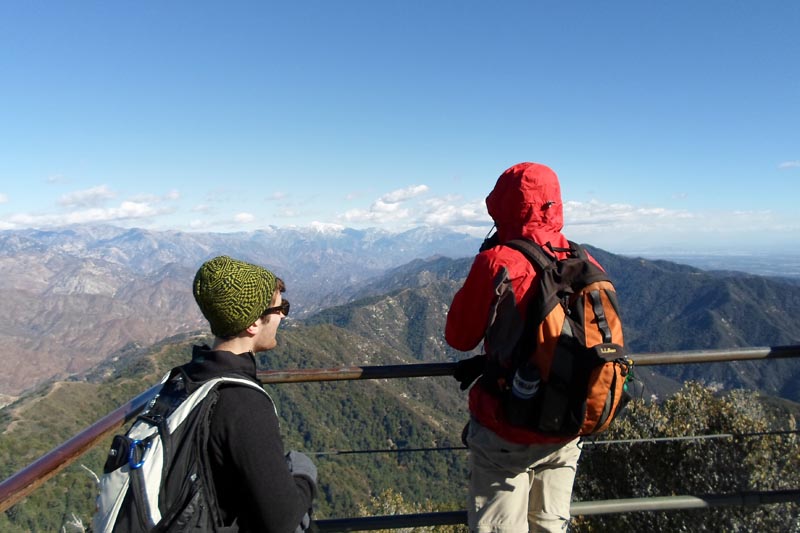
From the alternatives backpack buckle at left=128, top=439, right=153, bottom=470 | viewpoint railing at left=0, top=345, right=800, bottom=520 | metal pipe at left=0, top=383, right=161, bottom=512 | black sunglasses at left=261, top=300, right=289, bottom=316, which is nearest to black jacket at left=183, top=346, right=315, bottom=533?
backpack buckle at left=128, top=439, right=153, bottom=470

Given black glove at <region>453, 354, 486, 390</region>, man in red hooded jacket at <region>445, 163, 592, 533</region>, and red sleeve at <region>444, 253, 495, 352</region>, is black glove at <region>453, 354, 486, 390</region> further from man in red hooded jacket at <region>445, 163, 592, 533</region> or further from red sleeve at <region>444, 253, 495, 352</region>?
red sleeve at <region>444, 253, 495, 352</region>

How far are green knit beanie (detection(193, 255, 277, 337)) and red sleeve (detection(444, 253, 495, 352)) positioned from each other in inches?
42.4

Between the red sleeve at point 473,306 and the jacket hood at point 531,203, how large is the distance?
1.11 ft

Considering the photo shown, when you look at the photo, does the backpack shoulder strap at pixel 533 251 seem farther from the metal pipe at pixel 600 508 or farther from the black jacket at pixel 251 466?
the metal pipe at pixel 600 508

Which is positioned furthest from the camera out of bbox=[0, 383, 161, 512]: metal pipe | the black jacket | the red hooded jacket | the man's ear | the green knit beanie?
the red hooded jacket

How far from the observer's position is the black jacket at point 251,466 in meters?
1.83

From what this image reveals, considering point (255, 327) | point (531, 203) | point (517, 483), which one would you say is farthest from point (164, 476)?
point (531, 203)

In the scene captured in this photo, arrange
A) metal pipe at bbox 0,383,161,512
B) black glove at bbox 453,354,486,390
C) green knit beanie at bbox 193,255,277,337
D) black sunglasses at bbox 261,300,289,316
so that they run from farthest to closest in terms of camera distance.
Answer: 1. black glove at bbox 453,354,486,390
2. black sunglasses at bbox 261,300,289,316
3. green knit beanie at bbox 193,255,277,337
4. metal pipe at bbox 0,383,161,512

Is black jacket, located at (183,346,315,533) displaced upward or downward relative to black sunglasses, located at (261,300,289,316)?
downward

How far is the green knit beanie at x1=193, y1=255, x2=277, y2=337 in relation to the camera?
215cm

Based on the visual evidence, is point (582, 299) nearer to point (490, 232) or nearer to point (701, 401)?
point (490, 232)

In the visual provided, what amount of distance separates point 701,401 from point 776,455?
3926 mm

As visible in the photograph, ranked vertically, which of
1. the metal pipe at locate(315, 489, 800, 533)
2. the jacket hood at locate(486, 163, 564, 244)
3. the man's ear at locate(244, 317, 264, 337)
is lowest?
the metal pipe at locate(315, 489, 800, 533)

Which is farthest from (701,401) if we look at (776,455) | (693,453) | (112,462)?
(112,462)
